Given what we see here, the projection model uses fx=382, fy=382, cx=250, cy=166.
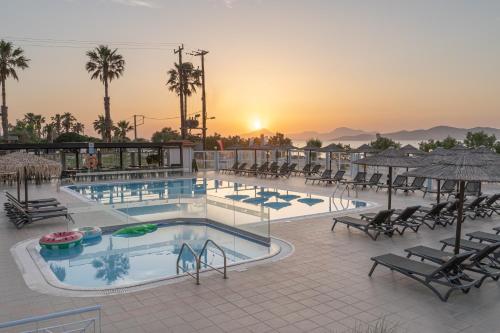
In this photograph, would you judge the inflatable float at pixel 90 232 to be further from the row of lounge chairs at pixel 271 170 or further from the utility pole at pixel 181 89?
the utility pole at pixel 181 89

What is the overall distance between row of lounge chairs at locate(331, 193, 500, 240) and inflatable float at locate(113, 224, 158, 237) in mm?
4767

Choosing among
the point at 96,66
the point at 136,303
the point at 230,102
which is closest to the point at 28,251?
the point at 136,303

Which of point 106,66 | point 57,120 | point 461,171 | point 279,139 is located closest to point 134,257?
point 461,171

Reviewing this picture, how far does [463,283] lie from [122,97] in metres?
32.5

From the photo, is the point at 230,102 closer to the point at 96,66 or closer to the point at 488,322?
the point at 96,66

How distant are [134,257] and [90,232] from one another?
1723 mm

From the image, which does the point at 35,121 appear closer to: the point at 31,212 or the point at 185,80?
the point at 185,80

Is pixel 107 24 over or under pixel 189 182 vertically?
over

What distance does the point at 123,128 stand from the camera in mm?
54250

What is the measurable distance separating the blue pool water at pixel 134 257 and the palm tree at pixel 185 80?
2532cm

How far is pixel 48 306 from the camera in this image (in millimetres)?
5113

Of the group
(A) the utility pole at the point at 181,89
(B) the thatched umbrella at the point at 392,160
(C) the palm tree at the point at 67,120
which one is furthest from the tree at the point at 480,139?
(C) the palm tree at the point at 67,120

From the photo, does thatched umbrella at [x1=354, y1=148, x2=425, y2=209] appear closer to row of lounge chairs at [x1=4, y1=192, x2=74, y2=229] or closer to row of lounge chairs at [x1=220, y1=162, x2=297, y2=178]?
row of lounge chairs at [x1=4, y1=192, x2=74, y2=229]

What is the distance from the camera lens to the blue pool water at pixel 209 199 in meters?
10.2
